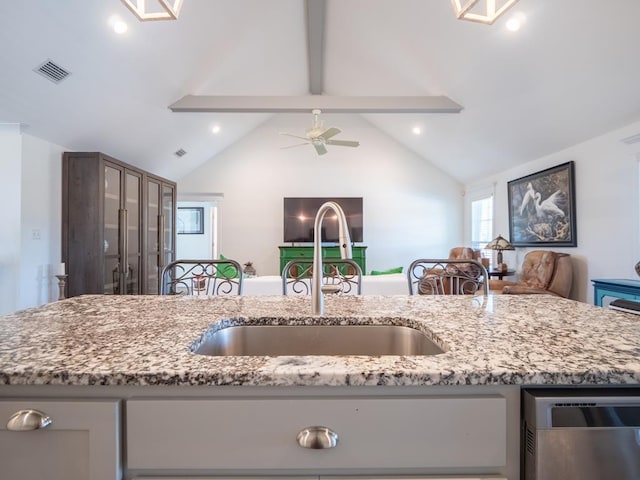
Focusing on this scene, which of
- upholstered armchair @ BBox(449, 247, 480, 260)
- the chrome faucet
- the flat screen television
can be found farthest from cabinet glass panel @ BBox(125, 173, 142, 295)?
upholstered armchair @ BBox(449, 247, 480, 260)

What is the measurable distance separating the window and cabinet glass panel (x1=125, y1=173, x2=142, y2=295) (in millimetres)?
5574

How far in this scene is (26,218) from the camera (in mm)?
3445

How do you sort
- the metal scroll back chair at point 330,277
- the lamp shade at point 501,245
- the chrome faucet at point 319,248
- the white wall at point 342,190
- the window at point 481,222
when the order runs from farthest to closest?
the white wall at point 342,190, the window at point 481,222, the lamp shade at point 501,245, the metal scroll back chair at point 330,277, the chrome faucet at point 319,248

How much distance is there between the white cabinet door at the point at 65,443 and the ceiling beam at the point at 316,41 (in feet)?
13.1

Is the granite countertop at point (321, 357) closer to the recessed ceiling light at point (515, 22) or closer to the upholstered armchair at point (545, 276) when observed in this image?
the recessed ceiling light at point (515, 22)

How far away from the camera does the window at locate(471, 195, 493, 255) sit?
604cm

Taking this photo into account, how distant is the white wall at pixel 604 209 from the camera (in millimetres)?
3232

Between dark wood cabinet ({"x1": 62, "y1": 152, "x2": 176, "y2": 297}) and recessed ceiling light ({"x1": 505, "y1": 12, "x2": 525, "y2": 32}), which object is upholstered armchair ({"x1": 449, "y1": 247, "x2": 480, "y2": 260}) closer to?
recessed ceiling light ({"x1": 505, "y1": 12, "x2": 525, "y2": 32})

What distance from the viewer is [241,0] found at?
3498 millimetres

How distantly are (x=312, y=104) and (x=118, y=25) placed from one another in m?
2.47

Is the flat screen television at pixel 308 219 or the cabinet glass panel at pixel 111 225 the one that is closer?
the cabinet glass panel at pixel 111 225

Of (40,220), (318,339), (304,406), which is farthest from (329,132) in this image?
(304,406)

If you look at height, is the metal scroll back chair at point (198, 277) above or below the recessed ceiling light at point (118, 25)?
below

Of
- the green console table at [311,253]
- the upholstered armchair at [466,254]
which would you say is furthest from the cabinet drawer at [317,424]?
the green console table at [311,253]
